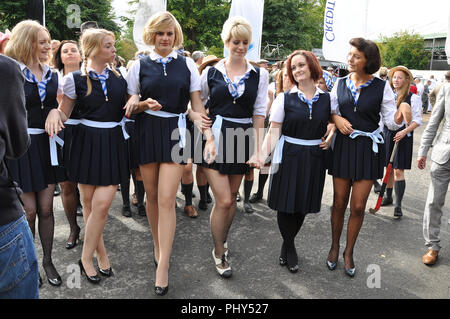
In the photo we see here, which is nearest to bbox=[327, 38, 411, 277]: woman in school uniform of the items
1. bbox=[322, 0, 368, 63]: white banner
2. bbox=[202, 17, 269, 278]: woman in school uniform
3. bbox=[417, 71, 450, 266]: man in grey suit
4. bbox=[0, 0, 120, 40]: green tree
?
bbox=[417, 71, 450, 266]: man in grey suit

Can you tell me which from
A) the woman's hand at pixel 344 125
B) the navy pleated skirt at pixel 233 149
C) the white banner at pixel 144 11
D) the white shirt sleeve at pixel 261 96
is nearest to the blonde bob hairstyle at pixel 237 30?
the white shirt sleeve at pixel 261 96

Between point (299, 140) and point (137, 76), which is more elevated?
point (137, 76)

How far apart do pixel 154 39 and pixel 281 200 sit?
1744mm

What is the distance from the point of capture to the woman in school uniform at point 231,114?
323 centimetres

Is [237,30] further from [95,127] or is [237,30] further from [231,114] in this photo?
[95,127]

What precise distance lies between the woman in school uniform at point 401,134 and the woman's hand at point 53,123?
4.05m

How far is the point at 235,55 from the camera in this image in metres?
3.25

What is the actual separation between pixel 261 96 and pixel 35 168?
77.8 inches

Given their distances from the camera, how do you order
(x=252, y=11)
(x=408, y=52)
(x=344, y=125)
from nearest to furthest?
(x=344, y=125)
(x=252, y=11)
(x=408, y=52)

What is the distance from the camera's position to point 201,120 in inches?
126

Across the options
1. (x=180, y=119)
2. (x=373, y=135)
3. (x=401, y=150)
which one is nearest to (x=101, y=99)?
(x=180, y=119)

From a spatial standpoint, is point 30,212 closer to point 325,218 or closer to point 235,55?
point 235,55

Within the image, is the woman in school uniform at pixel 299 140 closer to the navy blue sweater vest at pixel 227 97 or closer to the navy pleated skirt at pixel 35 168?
the navy blue sweater vest at pixel 227 97

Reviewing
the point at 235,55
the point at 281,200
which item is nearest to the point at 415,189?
the point at 281,200
